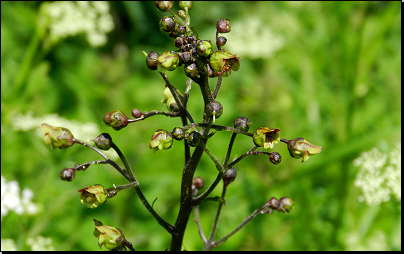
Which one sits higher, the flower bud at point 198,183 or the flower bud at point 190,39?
the flower bud at point 190,39

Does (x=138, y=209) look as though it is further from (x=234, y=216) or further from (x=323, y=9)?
(x=323, y=9)

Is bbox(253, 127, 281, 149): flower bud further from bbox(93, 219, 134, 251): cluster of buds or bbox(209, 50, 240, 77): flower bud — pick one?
bbox(93, 219, 134, 251): cluster of buds

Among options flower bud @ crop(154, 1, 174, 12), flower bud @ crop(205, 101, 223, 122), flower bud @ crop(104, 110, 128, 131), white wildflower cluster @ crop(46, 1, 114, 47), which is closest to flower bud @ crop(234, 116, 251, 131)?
flower bud @ crop(205, 101, 223, 122)

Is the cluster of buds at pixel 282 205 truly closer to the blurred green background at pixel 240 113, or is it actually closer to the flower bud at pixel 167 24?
the flower bud at pixel 167 24

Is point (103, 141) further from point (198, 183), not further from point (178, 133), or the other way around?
point (198, 183)

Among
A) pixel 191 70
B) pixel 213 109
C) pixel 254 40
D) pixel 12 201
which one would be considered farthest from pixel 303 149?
pixel 254 40

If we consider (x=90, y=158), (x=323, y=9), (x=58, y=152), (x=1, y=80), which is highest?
(x=323, y=9)

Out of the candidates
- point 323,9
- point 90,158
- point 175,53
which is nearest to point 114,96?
point 90,158

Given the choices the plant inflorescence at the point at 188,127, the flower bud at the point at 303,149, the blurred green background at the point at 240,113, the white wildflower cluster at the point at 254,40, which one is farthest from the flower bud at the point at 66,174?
the white wildflower cluster at the point at 254,40
